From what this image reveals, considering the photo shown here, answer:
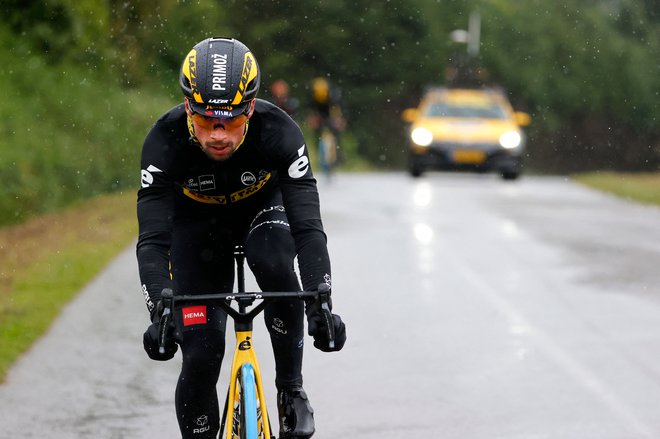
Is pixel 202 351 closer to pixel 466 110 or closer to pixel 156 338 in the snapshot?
pixel 156 338

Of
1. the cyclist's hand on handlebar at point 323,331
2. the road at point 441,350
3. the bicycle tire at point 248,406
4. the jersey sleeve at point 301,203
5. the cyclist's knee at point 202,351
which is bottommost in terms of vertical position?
the road at point 441,350

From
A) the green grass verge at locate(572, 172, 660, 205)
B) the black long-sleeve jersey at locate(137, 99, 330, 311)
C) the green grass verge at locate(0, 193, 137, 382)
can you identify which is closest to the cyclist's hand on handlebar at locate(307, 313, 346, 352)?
the black long-sleeve jersey at locate(137, 99, 330, 311)

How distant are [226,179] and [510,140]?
67.8ft

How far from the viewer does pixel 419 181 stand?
25969 millimetres

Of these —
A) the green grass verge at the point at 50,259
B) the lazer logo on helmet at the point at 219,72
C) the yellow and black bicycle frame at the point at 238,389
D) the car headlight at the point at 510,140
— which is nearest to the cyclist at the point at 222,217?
the lazer logo on helmet at the point at 219,72

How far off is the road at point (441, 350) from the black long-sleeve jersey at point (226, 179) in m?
2.05

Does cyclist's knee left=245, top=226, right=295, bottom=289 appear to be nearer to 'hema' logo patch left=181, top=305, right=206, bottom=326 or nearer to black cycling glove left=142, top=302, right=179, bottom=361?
'hema' logo patch left=181, top=305, right=206, bottom=326

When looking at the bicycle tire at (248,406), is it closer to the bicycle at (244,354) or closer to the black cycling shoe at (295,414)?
the bicycle at (244,354)

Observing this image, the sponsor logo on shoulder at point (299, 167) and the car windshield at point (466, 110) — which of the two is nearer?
the sponsor logo on shoulder at point (299, 167)

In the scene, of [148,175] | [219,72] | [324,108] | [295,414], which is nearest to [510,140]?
[324,108]

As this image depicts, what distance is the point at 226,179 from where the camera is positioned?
17.4 ft

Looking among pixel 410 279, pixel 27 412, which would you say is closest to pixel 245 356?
pixel 27 412

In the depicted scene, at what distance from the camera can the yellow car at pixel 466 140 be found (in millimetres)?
25500

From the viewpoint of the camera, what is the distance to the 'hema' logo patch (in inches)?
207
